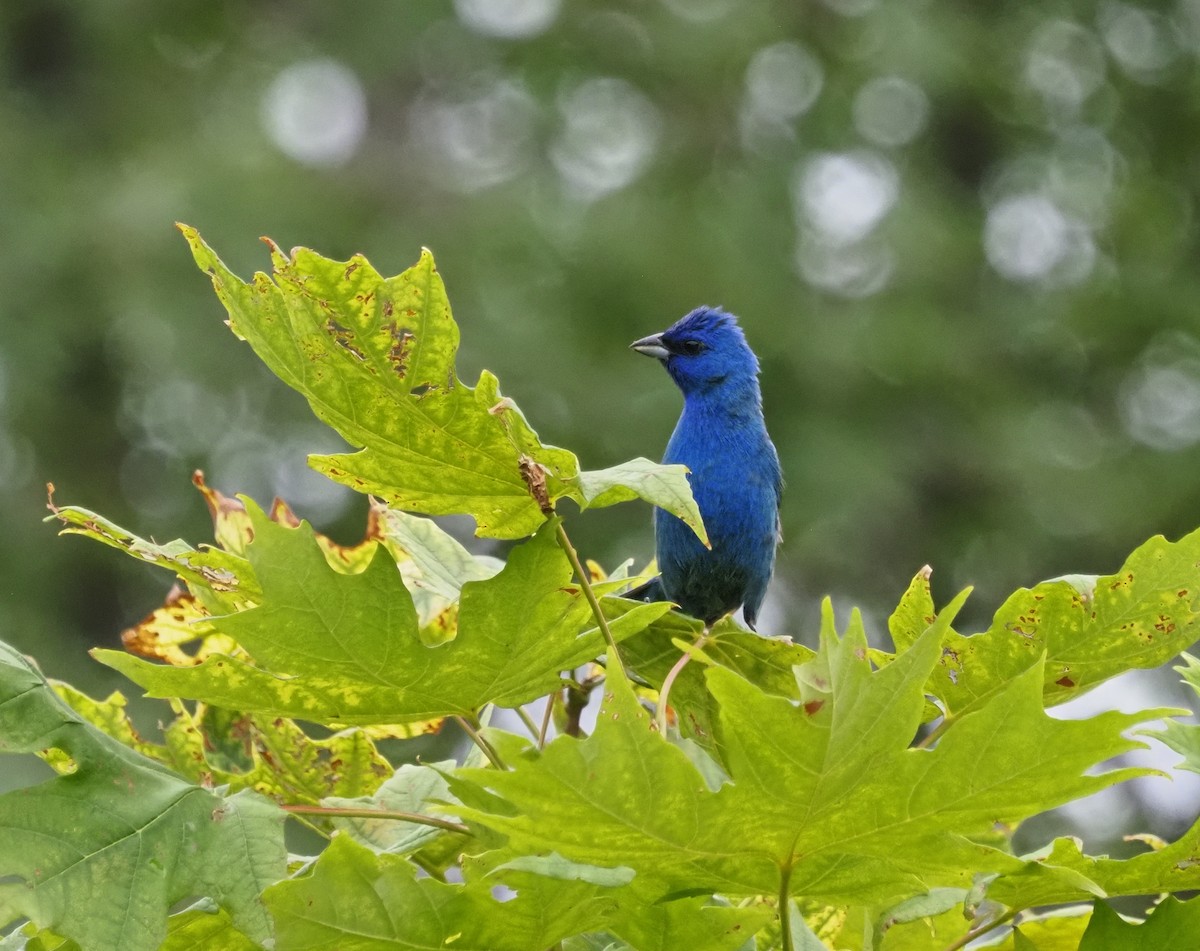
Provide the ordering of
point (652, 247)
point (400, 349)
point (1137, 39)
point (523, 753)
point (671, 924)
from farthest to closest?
point (1137, 39) < point (652, 247) < point (400, 349) < point (671, 924) < point (523, 753)

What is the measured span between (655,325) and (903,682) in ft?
21.1

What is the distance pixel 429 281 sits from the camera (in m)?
1.04

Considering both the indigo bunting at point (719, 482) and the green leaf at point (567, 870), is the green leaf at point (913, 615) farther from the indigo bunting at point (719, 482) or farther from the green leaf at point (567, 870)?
the indigo bunting at point (719, 482)

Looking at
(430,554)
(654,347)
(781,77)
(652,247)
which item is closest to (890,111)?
(781,77)

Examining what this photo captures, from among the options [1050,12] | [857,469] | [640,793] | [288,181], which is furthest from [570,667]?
[1050,12]

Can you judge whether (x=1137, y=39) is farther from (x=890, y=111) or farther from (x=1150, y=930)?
(x=1150, y=930)

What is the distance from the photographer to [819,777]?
0.87 meters

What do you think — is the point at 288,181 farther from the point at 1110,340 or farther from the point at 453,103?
the point at 1110,340

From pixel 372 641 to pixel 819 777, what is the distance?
1.03 feet

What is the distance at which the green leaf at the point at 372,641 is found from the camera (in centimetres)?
98

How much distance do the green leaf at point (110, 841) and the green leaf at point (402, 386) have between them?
26 centimetres

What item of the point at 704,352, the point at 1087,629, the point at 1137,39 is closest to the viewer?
the point at 1087,629

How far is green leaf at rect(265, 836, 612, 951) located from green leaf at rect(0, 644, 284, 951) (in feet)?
0.17

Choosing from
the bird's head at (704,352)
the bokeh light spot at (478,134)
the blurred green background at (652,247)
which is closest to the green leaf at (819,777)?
the bird's head at (704,352)
